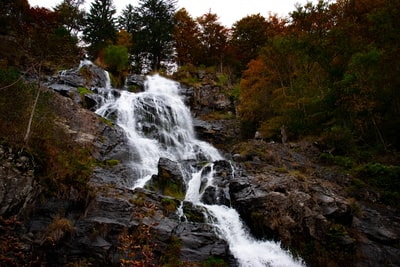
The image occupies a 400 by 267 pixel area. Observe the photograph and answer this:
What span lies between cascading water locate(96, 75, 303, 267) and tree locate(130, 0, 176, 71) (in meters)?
8.03

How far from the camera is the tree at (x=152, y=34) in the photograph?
108ft

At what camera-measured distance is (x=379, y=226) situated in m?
11.3

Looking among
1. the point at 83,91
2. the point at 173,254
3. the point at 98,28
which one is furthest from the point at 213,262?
the point at 98,28

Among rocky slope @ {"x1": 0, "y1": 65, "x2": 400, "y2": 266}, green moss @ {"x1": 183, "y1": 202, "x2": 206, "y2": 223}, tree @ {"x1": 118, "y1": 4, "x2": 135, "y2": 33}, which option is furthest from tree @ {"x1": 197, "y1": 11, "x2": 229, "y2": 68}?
green moss @ {"x1": 183, "y1": 202, "x2": 206, "y2": 223}

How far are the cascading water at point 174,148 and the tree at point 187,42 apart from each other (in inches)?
307

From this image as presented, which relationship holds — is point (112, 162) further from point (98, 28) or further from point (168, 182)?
point (98, 28)

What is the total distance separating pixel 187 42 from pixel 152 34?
12.1 ft

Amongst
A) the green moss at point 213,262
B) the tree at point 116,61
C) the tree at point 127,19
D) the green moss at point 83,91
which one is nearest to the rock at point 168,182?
the green moss at point 213,262

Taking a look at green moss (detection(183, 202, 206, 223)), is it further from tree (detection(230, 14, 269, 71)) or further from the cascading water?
tree (detection(230, 14, 269, 71))

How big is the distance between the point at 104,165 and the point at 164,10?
87.2 feet

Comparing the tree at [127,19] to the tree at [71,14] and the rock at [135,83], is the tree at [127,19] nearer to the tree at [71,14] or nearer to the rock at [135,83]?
the tree at [71,14]

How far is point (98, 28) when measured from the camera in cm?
3209

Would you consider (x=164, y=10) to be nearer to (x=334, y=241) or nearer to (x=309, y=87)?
(x=309, y=87)

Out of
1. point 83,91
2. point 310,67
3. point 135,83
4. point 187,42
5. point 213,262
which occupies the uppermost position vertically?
point 187,42
